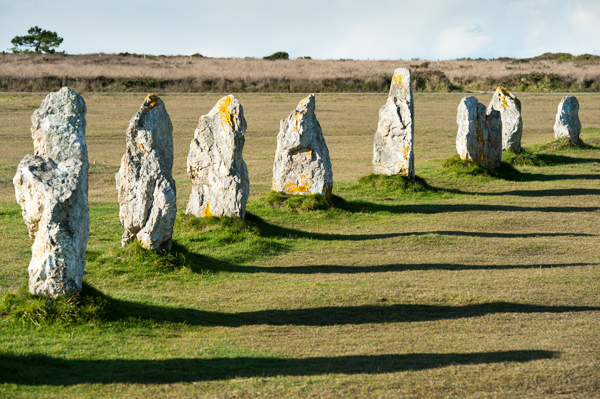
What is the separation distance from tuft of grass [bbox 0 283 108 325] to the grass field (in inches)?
2.8

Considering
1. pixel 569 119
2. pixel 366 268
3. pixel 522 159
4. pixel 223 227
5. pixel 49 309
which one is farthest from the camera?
pixel 569 119

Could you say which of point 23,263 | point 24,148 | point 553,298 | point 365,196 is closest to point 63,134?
point 23,263

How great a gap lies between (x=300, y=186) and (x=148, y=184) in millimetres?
5919

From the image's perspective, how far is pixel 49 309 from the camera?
769cm

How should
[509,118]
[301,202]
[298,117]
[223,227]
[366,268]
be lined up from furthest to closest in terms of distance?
[509,118]
[298,117]
[301,202]
[223,227]
[366,268]

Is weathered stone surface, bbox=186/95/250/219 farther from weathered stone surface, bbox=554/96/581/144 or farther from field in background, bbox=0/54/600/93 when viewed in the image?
field in background, bbox=0/54/600/93

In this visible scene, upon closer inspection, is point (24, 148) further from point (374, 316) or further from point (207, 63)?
point (207, 63)

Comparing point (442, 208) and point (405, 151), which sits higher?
point (405, 151)

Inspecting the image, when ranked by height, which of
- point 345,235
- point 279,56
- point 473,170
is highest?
point 279,56

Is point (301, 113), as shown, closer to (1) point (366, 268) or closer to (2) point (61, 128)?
(1) point (366, 268)

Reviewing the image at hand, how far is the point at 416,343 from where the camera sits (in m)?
7.75

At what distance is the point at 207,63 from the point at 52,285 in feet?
189

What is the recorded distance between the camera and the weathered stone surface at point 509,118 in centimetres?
2358

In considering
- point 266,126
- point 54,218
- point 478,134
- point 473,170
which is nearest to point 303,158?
point 473,170
